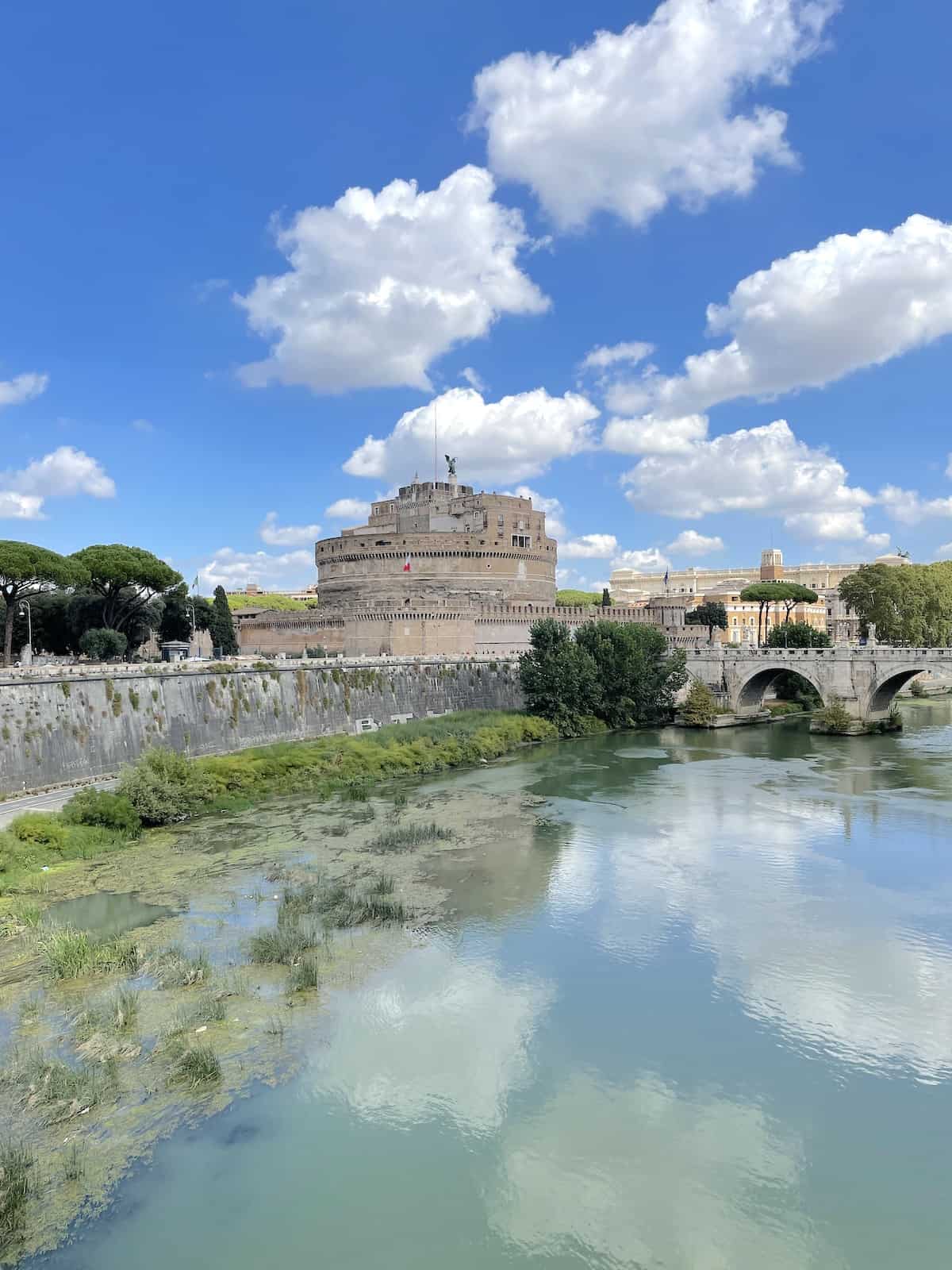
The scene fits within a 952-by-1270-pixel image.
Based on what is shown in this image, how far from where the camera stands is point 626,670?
113 ft

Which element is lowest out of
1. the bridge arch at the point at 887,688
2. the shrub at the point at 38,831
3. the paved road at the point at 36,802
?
the shrub at the point at 38,831

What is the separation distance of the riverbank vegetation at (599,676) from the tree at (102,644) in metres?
16.0

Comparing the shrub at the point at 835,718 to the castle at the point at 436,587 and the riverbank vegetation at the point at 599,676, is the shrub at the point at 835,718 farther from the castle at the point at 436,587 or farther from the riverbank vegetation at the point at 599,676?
the castle at the point at 436,587

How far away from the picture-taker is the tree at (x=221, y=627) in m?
43.8

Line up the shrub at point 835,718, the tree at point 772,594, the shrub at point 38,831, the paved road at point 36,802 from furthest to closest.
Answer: the tree at point 772,594, the shrub at point 835,718, the paved road at point 36,802, the shrub at point 38,831

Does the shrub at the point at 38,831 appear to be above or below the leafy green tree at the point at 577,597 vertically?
below

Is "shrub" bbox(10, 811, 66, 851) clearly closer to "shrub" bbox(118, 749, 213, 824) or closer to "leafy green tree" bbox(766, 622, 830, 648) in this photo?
"shrub" bbox(118, 749, 213, 824)

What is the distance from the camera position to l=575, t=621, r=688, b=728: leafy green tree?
1357 inches

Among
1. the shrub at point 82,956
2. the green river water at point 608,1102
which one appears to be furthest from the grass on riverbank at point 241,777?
the green river water at point 608,1102

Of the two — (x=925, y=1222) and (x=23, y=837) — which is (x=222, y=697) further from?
(x=925, y=1222)

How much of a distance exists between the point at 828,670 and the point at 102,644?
1115 inches

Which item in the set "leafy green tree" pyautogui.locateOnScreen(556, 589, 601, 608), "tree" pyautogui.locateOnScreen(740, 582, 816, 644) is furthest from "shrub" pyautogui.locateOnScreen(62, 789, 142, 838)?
"leafy green tree" pyautogui.locateOnScreen(556, 589, 601, 608)

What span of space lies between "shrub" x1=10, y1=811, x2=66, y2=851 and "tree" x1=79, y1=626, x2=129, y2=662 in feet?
63.1

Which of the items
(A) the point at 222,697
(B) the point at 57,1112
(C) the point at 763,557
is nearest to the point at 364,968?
(B) the point at 57,1112
